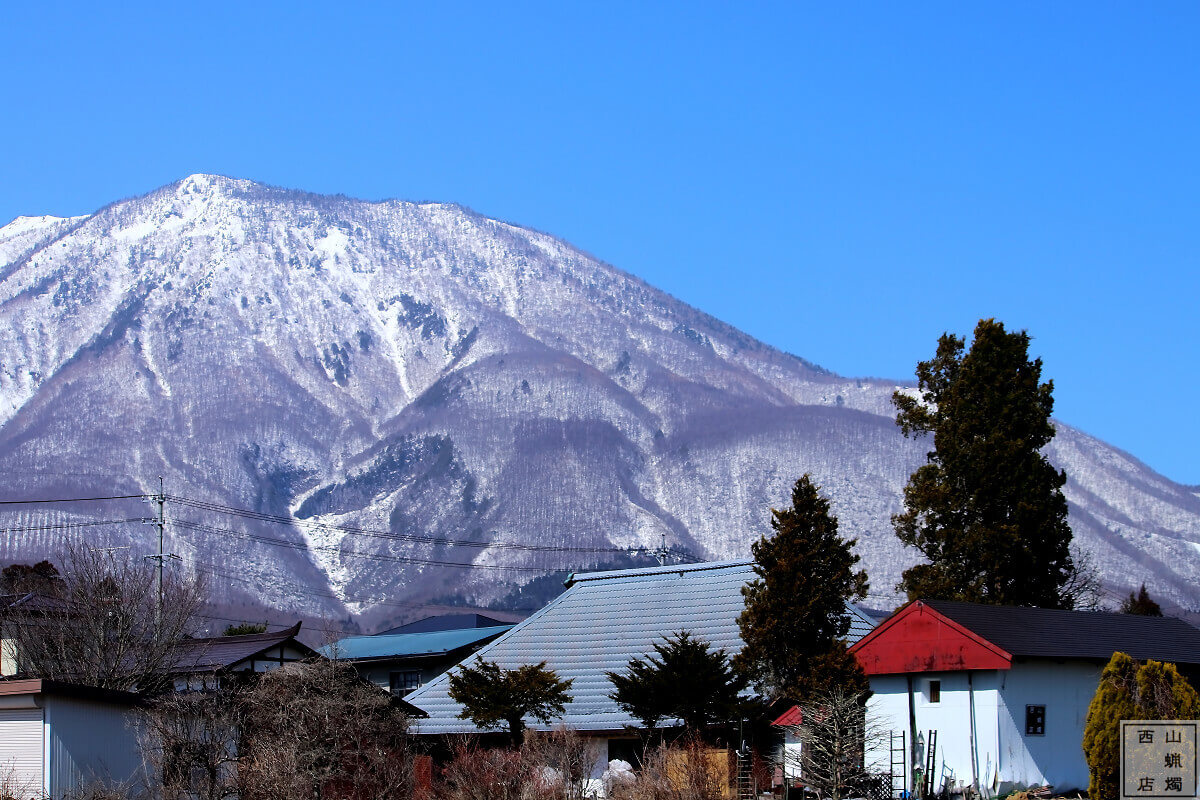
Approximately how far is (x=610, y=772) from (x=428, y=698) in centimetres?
1505

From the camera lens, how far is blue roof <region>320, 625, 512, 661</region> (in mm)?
63469

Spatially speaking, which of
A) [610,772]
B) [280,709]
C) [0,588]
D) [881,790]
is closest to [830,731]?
[881,790]

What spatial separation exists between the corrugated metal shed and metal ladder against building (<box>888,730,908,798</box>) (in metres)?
10.3

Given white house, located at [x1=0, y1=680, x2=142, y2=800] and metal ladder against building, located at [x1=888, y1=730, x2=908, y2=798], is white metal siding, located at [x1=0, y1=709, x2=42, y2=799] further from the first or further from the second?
metal ladder against building, located at [x1=888, y1=730, x2=908, y2=798]

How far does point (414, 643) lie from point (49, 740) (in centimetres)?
3704

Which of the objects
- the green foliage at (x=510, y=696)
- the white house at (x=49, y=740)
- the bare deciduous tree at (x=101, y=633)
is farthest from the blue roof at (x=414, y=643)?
the white house at (x=49, y=740)

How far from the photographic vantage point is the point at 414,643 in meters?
68.0

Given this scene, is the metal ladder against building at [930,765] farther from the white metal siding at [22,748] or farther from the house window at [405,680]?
the house window at [405,680]

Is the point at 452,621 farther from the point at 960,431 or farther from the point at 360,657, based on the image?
the point at 960,431

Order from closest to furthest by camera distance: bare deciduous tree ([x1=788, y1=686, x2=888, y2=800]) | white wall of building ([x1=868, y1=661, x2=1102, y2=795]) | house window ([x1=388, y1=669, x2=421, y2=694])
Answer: bare deciduous tree ([x1=788, y1=686, x2=888, y2=800]) < white wall of building ([x1=868, y1=661, x2=1102, y2=795]) < house window ([x1=388, y1=669, x2=421, y2=694])

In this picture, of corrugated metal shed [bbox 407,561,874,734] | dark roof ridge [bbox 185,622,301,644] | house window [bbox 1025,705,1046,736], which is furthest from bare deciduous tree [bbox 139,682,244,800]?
dark roof ridge [bbox 185,622,301,644]

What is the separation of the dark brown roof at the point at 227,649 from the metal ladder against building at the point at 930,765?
23.8 metres

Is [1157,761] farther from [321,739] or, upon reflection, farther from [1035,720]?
[321,739]

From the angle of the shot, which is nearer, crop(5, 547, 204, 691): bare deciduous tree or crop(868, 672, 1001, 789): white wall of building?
crop(868, 672, 1001, 789): white wall of building
